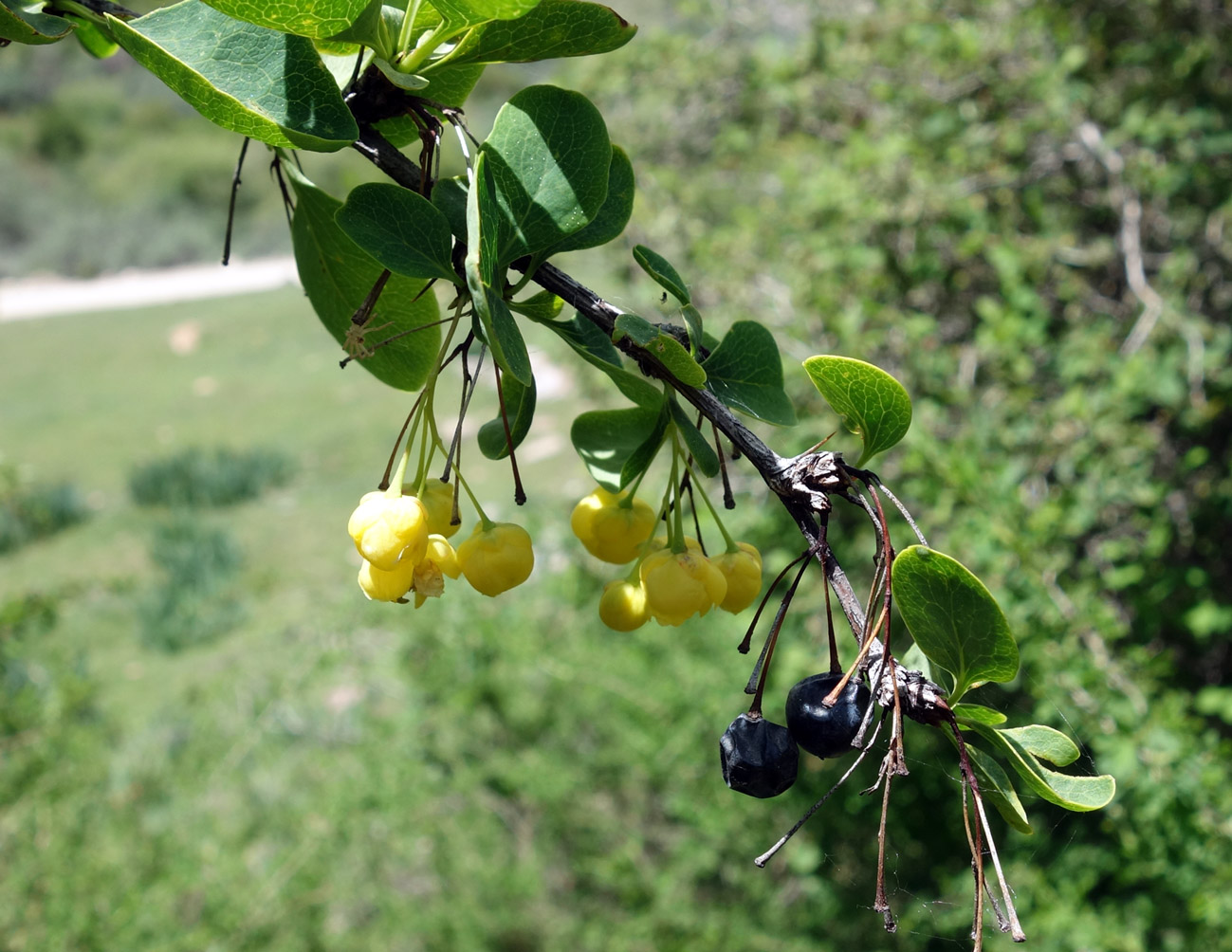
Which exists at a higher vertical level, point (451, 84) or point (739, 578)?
point (451, 84)

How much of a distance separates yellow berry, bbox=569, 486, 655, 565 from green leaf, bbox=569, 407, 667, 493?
26mm

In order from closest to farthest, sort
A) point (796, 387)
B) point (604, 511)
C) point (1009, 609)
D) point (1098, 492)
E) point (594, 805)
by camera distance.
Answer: point (604, 511) < point (1009, 609) < point (1098, 492) < point (796, 387) < point (594, 805)

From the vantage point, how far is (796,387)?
6.98ft

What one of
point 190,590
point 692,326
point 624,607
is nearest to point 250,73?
point 692,326

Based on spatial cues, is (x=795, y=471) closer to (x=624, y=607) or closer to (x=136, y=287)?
(x=624, y=607)

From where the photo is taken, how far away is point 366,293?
0.68 meters

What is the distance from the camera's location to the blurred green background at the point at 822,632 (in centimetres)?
182

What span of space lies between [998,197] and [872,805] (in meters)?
1.51

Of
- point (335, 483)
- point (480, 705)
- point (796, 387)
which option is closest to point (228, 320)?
point (335, 483)

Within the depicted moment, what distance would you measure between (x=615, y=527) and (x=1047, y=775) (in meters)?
0.29

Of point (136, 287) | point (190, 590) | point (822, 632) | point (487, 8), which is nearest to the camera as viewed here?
point (487, 8)

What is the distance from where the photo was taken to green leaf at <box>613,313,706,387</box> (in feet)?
1.58

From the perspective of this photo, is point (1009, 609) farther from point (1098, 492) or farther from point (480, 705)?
point (480, 705)

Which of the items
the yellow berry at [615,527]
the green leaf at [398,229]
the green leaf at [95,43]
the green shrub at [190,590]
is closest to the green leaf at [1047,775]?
the yellow berry at [615,527]
